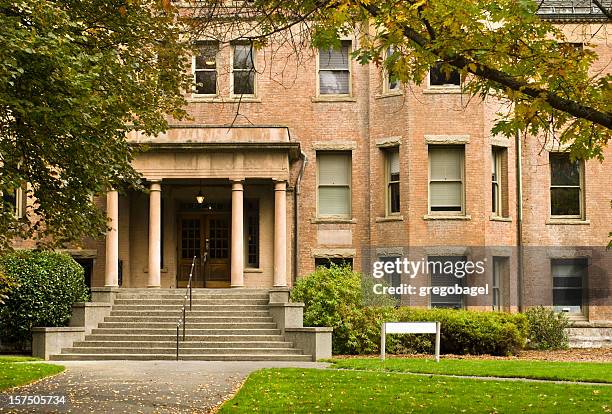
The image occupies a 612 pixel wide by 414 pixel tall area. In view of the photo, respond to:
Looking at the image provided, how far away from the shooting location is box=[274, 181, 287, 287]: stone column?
25938 mm

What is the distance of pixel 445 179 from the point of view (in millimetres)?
27922

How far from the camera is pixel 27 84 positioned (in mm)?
13055

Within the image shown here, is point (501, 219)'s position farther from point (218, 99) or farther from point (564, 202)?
point (218, 99)

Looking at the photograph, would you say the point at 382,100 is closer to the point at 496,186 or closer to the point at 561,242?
the point at 496,186

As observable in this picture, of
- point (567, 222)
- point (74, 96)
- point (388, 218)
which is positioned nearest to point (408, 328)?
point (388, 218)

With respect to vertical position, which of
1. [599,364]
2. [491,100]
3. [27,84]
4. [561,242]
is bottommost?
[599,364]

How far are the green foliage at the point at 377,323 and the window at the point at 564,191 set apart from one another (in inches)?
237

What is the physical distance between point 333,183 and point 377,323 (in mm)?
6456

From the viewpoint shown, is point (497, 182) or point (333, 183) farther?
point (333, 183)

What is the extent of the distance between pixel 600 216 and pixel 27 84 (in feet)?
66.9

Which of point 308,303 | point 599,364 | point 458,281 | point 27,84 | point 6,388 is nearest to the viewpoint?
point 27,84

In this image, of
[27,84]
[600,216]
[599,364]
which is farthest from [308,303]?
[27,84]

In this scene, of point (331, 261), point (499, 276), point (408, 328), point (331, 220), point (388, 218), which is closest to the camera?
point (408, 328)

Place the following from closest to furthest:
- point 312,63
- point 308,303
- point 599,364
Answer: point 599,364 → point 308,303 → point 312,63
